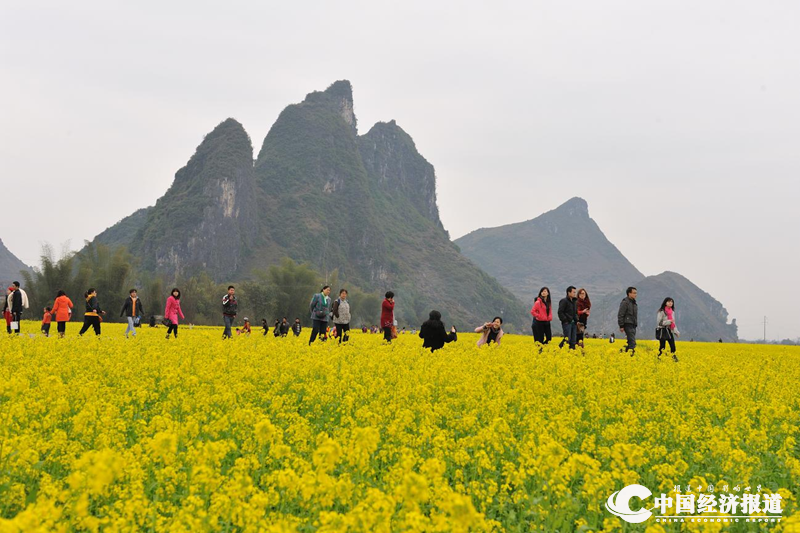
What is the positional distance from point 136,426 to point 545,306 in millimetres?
11967

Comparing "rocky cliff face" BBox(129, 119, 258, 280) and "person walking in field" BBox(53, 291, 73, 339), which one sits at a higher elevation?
"rocky cliff face" BBox(129, 119, 258, 280)

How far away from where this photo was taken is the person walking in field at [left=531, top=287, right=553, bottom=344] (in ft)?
53.9

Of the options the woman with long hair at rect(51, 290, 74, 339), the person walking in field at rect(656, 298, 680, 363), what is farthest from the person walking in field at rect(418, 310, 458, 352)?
the woman with long hair at rect(51, 290, 74, 339)

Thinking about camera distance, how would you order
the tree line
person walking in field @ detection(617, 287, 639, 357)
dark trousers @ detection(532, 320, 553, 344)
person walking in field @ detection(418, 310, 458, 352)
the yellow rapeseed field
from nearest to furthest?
1. the yellow rapeseed field
2. person walking in field @ detection(418, 310, 458, 352)
3. person walking in field @ detection(617, 287, 639, 357)
4. dark trousers @ detection(532, 320, 553, 344)
5. the tree line

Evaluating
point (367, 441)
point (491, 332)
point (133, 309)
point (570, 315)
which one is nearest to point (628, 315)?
point (570, 315)

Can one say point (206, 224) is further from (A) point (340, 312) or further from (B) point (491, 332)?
(B) point (491, 332)

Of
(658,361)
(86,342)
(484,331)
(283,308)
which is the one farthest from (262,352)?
(283,308)

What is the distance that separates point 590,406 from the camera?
8453 mm

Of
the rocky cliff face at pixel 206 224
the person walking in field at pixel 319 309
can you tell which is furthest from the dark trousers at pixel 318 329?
the rocky cliff face at pixel 206 224

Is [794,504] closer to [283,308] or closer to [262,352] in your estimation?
[262,352]
